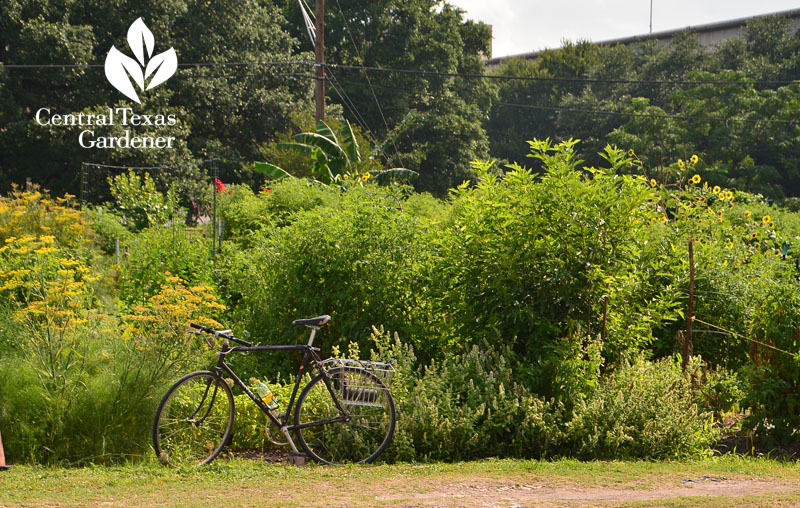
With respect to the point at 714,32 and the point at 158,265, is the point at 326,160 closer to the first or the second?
the point at 158,265

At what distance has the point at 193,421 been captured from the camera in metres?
6.34

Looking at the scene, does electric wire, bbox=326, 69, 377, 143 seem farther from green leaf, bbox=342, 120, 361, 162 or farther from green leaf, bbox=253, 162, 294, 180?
green leaf, bbox=253, 162, 294, 180

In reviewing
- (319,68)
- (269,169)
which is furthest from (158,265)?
(319,68)

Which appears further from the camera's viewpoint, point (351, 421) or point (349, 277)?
point (349, 277)

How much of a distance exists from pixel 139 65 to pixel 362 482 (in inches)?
1039

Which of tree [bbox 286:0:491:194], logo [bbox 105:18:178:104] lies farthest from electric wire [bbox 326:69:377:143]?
logo [bbox 105:18:178:104]

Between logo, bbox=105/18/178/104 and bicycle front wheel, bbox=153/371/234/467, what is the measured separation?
73.7 ft

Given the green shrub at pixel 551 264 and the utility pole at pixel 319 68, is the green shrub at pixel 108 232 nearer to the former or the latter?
the utility pole at pixel 319 68

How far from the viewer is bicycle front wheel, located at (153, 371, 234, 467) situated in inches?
242

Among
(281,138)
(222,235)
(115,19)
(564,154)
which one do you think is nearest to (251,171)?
(281,138)

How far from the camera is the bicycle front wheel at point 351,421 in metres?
6.52

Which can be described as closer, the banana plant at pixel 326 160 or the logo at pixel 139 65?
the banana plant at pixel 326 160

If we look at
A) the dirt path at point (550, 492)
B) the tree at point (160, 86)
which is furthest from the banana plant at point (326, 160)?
the dirt path at point (550, 492)

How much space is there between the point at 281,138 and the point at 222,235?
589 inches
